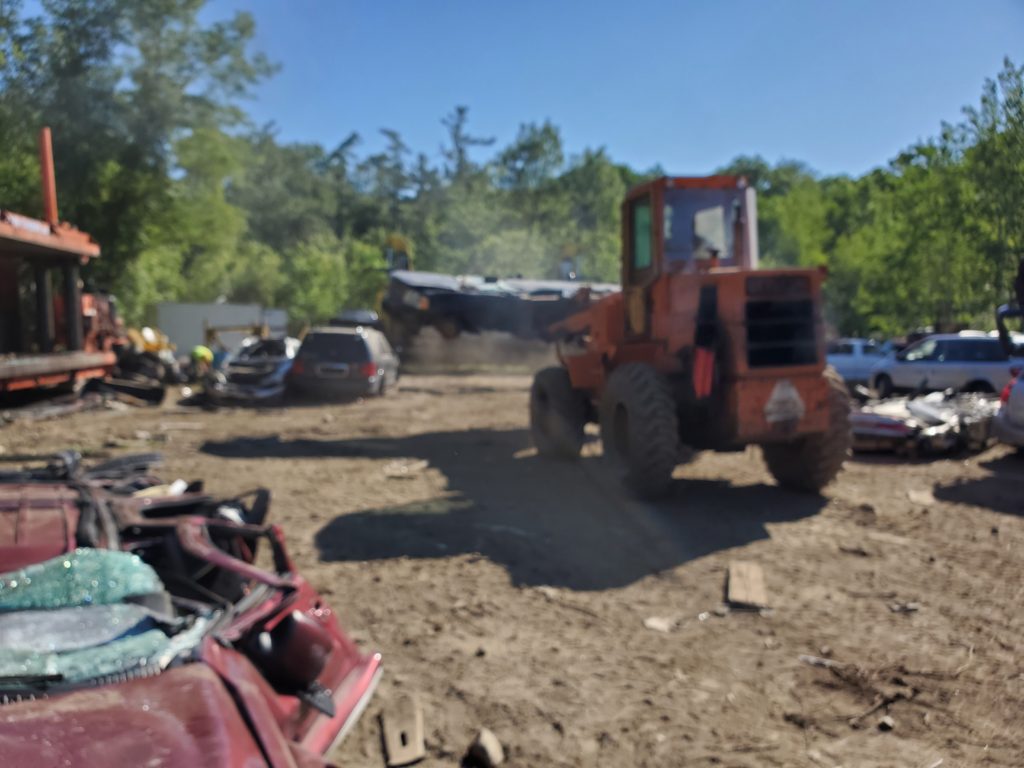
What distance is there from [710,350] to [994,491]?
3.41m

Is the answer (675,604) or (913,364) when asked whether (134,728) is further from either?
(913,364)

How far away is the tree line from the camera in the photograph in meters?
7.14

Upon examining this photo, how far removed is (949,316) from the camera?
977 cm

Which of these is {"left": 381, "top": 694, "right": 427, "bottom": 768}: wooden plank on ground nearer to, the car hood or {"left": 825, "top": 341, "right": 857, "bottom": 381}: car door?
the car hood

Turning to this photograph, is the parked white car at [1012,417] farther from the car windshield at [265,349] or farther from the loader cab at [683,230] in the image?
the car windshield at [265,349]

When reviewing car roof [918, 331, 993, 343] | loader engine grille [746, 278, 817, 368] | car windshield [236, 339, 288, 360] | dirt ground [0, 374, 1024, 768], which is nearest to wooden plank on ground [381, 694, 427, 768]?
dirt ground [0, 374, 1024, 768]

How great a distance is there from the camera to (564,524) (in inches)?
273

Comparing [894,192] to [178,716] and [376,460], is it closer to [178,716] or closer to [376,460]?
[376,460]

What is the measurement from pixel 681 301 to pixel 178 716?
5.79m

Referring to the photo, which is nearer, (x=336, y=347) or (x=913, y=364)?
(x=913, y=364)

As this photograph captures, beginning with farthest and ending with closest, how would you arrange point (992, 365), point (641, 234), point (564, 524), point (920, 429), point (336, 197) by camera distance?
point (336, 197) → point (992, 365) → point (920, 429) → point (641, 234) → point (564, 524)

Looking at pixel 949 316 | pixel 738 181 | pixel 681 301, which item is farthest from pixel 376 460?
pixel 949 316

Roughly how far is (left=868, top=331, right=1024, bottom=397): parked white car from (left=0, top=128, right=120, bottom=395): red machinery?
1468cm

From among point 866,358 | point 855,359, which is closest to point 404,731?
point 855,359
